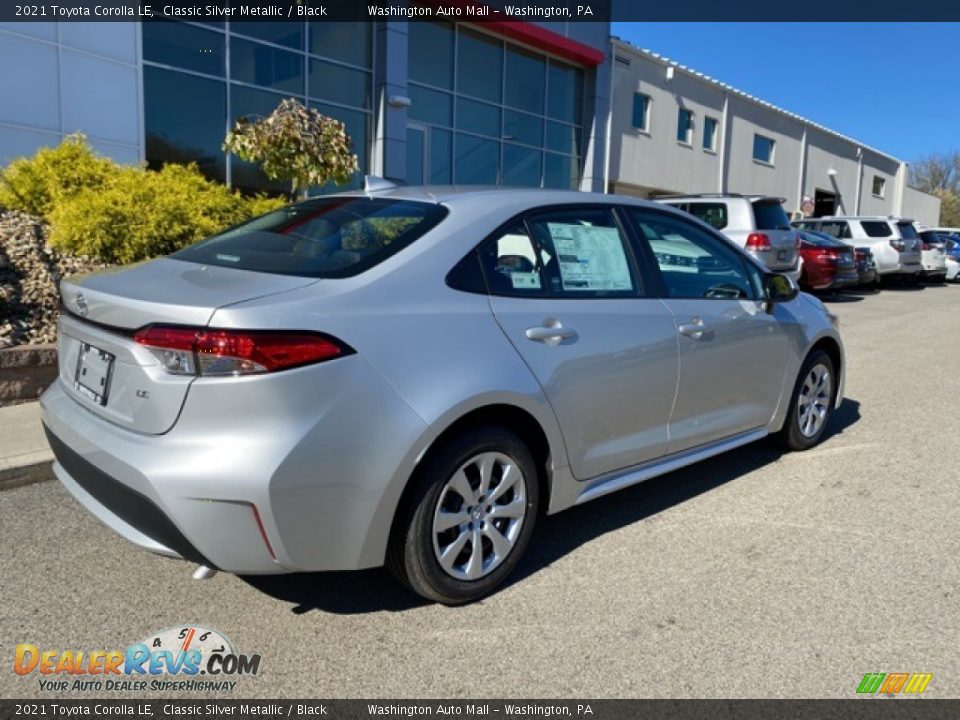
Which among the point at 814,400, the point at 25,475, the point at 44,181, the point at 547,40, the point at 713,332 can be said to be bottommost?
the point at 25,475

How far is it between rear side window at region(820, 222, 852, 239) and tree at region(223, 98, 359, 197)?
14.6 meters

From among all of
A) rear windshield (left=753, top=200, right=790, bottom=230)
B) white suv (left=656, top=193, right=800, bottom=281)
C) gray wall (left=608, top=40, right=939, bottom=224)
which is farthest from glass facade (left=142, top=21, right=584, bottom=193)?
rear windshield (left=753, top=200, right=790, bottom=230)

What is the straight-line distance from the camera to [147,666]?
2.67 metres

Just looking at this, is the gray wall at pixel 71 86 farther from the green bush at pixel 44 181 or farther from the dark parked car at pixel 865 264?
Result: the dark parked car at pixel 865 264

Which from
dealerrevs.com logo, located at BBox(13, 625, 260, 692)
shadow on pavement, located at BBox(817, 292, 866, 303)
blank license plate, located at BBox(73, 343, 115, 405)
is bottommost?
dealerrevs.com logo, located at BBox(13, 625, 260, 692)

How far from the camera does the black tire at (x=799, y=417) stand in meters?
4.88

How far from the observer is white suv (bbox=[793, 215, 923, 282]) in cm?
1873

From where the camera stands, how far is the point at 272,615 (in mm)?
2973

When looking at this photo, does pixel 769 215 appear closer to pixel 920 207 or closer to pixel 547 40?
pixel 547 40

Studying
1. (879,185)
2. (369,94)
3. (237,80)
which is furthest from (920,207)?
(237,80)

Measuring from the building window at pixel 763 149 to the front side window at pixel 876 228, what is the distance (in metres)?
10.7

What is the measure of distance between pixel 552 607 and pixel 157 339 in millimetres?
1759

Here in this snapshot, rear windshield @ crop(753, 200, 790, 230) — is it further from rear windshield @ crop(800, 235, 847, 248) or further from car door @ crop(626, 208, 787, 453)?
car door @ crop(626, 208, 787, 453)

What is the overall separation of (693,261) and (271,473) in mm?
2702
